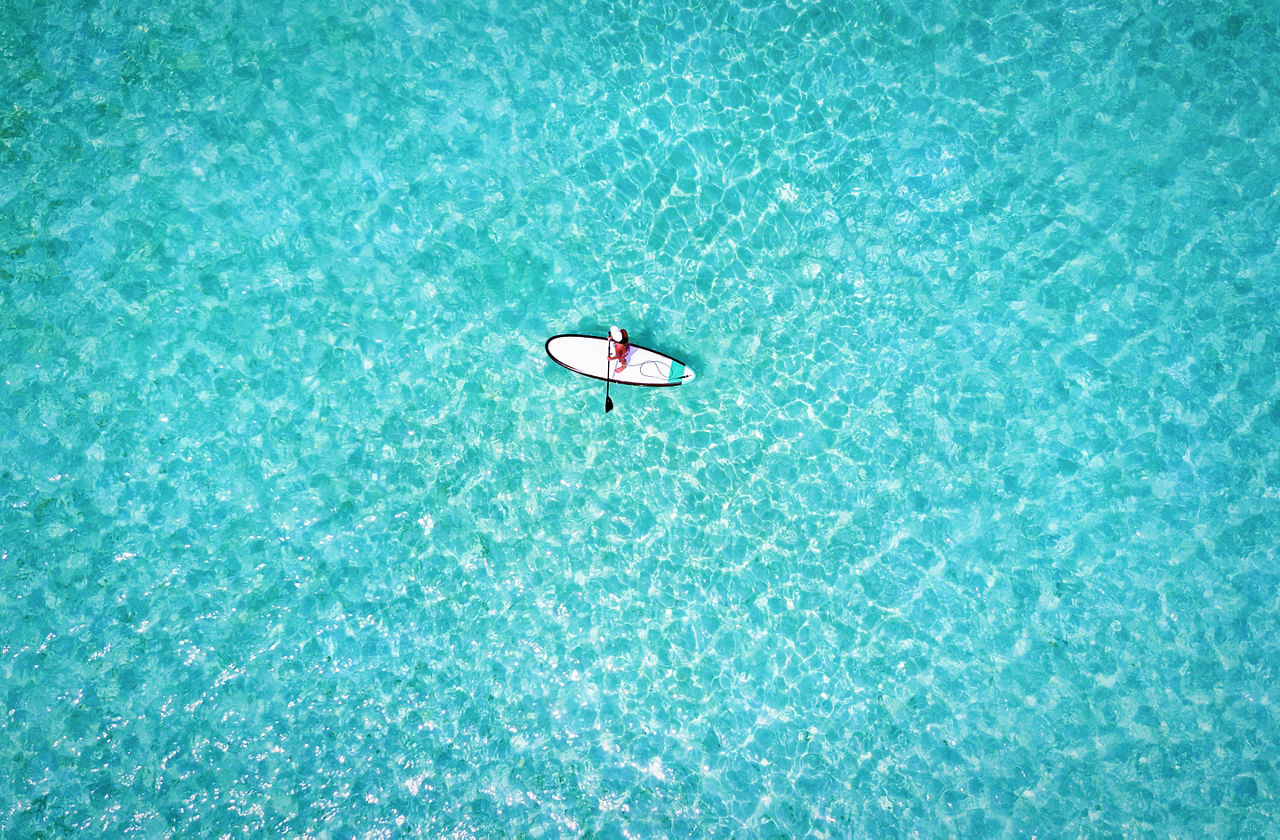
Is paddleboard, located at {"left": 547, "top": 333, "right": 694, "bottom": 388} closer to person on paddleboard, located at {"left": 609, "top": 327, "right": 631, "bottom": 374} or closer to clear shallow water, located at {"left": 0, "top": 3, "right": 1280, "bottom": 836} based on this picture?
person on paddleboard, located at {"left": 609, "top": 327, "right": 631, "bottom": 374}

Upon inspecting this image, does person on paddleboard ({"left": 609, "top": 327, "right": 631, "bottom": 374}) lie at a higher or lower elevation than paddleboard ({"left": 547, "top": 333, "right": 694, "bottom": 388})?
higher

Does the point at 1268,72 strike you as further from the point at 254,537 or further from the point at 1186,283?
the point at 254,537

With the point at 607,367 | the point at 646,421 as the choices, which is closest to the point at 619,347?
the point at 607,367

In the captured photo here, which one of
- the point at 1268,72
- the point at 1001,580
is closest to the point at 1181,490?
the point at 1001,580

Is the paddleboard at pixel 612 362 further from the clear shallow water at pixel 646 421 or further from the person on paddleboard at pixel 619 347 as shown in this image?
the clear shallow water at pixel 646 421

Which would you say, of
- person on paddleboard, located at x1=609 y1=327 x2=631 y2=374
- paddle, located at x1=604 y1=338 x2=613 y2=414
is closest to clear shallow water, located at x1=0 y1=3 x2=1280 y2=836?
paddle, located at x1=604 y1=338 x2=613 y2=414

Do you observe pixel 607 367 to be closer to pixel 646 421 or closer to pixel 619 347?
pixel 619 347
